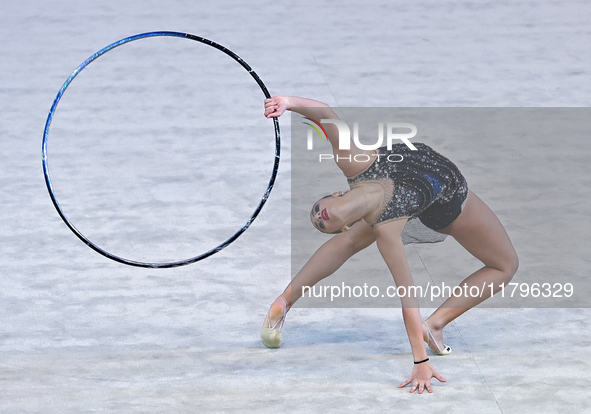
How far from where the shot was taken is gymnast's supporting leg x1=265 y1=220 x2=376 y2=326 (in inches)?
152

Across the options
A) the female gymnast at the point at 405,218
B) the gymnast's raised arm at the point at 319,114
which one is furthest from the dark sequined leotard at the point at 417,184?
the gymnast's raised arm at the point at 319,114

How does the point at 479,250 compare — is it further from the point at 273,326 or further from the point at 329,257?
the point at 273,326

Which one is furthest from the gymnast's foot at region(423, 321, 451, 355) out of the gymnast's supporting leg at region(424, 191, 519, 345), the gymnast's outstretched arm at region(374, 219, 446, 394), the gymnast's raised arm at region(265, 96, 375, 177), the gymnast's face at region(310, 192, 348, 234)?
the gymnast's raised arm at region(265, 96, 375, 177)

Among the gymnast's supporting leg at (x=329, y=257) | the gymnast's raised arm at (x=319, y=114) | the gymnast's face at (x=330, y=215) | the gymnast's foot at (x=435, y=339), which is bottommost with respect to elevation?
the gymnast's foot at (x=435, y=339)

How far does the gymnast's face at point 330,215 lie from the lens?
138 inches

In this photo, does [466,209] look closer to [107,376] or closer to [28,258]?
→ [107,376]

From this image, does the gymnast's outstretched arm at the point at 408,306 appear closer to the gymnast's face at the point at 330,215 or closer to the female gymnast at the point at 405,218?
the female gymnast at the point at 405,218

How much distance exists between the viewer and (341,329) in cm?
405

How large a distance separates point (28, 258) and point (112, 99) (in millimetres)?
2309

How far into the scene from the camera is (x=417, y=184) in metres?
3.58

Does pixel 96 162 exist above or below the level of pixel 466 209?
below

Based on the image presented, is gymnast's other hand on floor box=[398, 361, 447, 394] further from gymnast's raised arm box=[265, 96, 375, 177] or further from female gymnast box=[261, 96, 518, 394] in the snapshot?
gymnast's raised arm box=[265, 96, 375, 177]

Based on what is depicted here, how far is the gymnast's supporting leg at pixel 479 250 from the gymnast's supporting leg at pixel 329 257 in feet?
1.18

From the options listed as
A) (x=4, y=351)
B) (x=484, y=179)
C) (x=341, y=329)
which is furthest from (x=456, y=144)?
(x=4, y=351)
